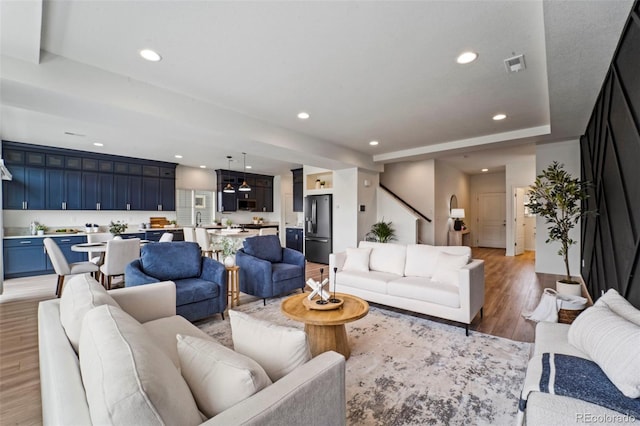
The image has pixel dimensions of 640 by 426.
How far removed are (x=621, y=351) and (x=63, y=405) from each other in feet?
7.19

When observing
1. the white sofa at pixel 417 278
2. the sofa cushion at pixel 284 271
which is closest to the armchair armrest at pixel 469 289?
the white sofa at pixel 417 278

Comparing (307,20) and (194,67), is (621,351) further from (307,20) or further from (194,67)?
(194,67)

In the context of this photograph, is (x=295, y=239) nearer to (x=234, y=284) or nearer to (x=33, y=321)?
(x=234, y=284)

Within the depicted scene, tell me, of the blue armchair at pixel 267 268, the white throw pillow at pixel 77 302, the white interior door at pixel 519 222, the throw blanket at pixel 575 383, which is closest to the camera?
the throw blanket at pixel 575 383

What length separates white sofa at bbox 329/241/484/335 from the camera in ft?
10.0

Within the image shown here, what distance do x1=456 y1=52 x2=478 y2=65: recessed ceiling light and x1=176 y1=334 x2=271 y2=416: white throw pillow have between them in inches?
118

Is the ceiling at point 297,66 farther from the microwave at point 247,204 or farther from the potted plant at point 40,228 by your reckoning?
the microwave at point 247,204

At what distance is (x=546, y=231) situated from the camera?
5.77m

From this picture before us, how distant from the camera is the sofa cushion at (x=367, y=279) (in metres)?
3.61

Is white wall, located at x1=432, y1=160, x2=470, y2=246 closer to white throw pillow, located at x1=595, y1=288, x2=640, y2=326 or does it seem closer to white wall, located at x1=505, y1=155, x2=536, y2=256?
white wall, located at x1=505, y1=155, x2=536, y2=256

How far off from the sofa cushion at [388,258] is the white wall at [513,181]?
247 inches

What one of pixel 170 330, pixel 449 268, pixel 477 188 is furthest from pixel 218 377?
pixel 477 188

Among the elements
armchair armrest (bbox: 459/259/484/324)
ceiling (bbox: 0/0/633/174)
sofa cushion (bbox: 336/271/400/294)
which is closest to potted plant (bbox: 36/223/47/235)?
ceiling (bbox: 0/0/633/174)

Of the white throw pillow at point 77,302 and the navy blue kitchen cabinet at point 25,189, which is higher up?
the navy blue kitchen cabinet at point 25,189
